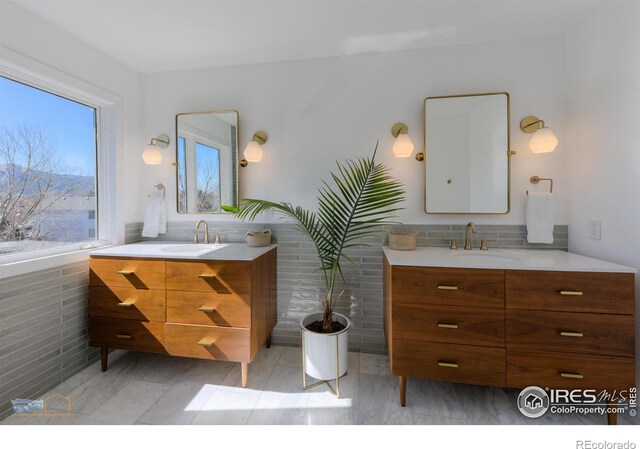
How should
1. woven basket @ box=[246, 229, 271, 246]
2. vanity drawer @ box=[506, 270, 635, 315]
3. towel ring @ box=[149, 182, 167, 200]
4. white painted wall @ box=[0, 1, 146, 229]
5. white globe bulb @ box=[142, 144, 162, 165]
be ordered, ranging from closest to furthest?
vanity drawer @ box=[506, 270, 635, 315] → white painted wall @ box=[0, 1, 146, 229] → woven basket @ box=[246, 229, 271, 246] → white globe bulb @ box=[142, 144, 162, 165] → towel ring @ box=[149, 182, 167, 200]

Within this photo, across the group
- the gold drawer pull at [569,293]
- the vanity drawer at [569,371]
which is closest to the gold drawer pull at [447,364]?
the vanity drawer at [569,371]

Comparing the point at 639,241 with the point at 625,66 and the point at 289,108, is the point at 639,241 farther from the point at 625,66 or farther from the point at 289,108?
the point at 289,108

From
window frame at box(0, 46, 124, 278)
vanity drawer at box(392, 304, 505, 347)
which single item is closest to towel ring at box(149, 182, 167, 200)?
window frame at box(0, 46, 124, 278)

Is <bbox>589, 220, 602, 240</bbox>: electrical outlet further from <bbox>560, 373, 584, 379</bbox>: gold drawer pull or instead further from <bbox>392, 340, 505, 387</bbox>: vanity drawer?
<bbox>392, 340, 505, 387</bbox>: vanity drawer

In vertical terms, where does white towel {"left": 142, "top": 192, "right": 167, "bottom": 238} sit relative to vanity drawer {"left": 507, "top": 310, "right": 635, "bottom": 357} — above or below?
above

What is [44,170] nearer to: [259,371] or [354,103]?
[259,371]

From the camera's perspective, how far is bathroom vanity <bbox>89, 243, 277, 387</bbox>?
1722 millimetres

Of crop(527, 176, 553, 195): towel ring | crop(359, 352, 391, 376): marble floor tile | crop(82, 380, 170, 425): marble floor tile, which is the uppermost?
crop(527, 176, 553, 195): towel ring

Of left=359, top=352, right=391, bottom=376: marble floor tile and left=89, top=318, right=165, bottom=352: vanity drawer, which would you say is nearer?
left=89, top=318, right=165, bottom=352: vanity drawer

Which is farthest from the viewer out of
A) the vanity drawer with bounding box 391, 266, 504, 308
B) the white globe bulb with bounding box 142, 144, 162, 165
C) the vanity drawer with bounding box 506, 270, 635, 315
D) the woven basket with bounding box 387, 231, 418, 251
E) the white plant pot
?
the white globe bulb with bounding box 142, 144, 162, 165

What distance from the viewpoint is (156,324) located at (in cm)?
181

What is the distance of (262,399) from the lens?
1.68 meters

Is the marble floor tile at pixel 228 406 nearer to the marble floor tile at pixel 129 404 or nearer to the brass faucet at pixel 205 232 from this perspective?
the marble floor tile at pixel 129 404

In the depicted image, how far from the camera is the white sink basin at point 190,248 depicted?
1.94 meters
